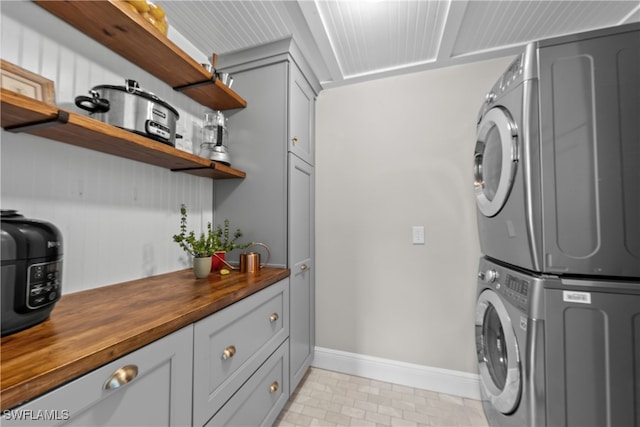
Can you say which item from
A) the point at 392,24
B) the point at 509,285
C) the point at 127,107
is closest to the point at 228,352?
the point at 127,107

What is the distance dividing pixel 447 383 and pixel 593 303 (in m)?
1.16

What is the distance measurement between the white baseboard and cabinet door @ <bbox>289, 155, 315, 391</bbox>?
0.18m

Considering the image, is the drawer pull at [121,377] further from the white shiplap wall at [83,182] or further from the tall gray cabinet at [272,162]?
the tall gray cabinet at [272,162]

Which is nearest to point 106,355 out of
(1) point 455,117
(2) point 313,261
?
(2) point 313,261

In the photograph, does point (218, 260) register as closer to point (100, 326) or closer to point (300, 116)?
point (100, 326)

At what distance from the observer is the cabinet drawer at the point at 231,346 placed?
816mm

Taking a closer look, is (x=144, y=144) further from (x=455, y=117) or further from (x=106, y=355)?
(x=455, y=117)

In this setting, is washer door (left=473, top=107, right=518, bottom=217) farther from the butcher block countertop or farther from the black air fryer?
the black air fryer

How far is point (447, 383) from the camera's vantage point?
1.68m

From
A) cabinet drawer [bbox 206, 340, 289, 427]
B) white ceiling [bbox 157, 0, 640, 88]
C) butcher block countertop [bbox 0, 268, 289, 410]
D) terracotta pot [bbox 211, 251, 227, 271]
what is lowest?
cabinet drawer [bbox 206, 340, 289, 427]

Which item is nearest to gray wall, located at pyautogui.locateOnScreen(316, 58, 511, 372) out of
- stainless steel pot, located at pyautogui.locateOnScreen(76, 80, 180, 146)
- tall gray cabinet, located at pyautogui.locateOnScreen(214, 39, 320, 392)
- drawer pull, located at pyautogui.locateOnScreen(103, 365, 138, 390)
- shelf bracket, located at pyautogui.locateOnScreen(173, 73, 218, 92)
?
tall gray cabinet, located at pyautogui.locateOnScreen(214, 39, 320, 392)

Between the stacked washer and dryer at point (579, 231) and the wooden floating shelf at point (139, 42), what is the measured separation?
1.54m

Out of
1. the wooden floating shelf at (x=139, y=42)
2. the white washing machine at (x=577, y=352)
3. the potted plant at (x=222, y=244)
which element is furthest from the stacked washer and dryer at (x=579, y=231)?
the wooden floating shelf at (x=139, y=42)

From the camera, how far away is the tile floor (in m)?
1.42
